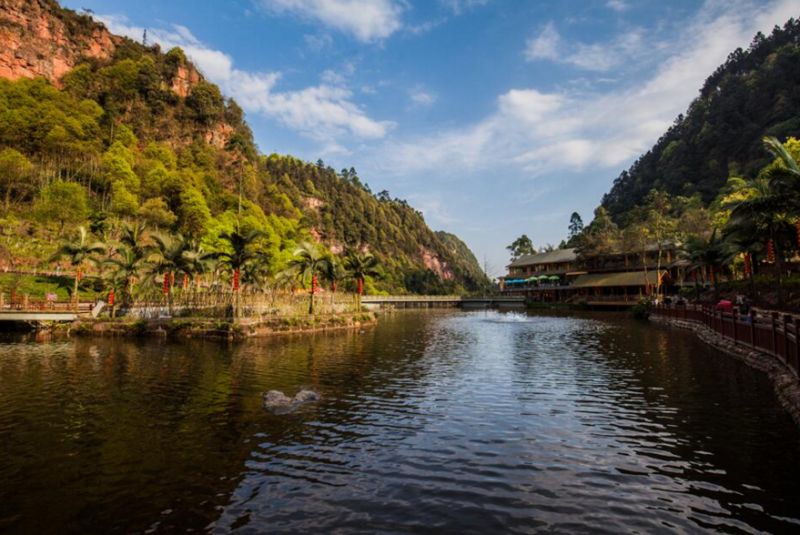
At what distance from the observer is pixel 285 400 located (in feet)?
45.1

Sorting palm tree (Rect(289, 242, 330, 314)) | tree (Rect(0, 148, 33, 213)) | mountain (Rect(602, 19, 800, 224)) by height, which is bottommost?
palm tree (Rect(289, 242, 330, 314))

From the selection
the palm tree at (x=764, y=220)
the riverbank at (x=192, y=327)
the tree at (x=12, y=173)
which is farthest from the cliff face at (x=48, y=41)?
the palm tree at (x=764, y=220)

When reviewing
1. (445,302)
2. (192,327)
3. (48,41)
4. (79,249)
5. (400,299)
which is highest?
(48,41)

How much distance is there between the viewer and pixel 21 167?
209 feet

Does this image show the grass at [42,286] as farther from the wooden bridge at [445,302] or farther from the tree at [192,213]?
the wooden bridge at [445,302]

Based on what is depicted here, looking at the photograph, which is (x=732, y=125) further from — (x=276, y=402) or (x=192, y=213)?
(x=276, y=402)

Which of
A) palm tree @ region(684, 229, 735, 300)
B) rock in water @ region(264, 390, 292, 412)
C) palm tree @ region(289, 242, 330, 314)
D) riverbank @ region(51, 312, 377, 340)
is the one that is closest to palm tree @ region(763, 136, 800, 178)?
palm tree @ region(684, 229, 735, 300)

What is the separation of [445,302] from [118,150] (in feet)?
240

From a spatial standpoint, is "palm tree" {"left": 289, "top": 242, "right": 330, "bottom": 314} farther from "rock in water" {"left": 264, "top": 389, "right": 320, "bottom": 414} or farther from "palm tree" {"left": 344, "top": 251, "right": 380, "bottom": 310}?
"rock in water" {"left": 264, "top": 389, "right": 320, "bottom": 414}

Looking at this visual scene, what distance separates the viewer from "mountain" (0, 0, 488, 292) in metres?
63.0

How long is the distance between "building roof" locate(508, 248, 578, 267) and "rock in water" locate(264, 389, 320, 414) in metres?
80.4

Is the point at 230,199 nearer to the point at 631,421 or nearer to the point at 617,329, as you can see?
the point at 617,329

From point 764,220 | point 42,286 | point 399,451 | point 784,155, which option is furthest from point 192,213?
point 784,155

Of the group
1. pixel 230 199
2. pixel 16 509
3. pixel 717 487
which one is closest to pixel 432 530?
pixel 717 487
